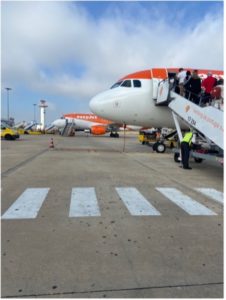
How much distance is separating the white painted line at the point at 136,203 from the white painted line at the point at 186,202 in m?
0.59

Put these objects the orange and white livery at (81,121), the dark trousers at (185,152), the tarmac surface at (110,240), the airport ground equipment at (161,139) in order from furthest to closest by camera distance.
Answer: the orange and white livery at (81,121) < the airport ground equipment at (161,139) < the dark trousers at (185,152) < the tarmac surface at (110,240)

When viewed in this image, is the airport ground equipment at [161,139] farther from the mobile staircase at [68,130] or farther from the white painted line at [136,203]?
the mobile staircase at [68,130]

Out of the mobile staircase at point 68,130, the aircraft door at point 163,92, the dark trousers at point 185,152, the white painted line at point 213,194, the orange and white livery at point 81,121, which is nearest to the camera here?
the white painted line at point 213,194

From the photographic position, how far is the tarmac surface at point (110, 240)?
304 centimetres

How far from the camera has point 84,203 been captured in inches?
236

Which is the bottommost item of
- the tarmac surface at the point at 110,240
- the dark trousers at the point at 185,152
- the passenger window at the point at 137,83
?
the tarmac surface at the point at 110,240

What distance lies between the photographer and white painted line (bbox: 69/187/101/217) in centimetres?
534

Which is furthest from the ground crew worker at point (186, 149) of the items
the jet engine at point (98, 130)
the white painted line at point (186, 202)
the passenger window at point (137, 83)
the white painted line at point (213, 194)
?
the jet engine at point (98, 130)

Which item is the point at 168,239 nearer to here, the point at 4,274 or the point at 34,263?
the point at 34,263

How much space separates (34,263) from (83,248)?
0.66 metres

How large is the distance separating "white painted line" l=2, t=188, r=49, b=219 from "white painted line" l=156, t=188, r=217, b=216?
8.72 ft

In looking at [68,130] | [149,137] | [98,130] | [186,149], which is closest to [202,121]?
[186,149]

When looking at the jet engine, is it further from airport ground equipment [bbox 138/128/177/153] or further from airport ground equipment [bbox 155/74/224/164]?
airport ground equipment [bbox 155/74/224/164]

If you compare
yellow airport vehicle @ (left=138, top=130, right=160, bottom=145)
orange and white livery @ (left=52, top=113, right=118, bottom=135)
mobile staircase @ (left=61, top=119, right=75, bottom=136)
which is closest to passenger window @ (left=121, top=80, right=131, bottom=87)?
yellow airport vehicle @ (left=138, top=130, right=160, bottom=145)
